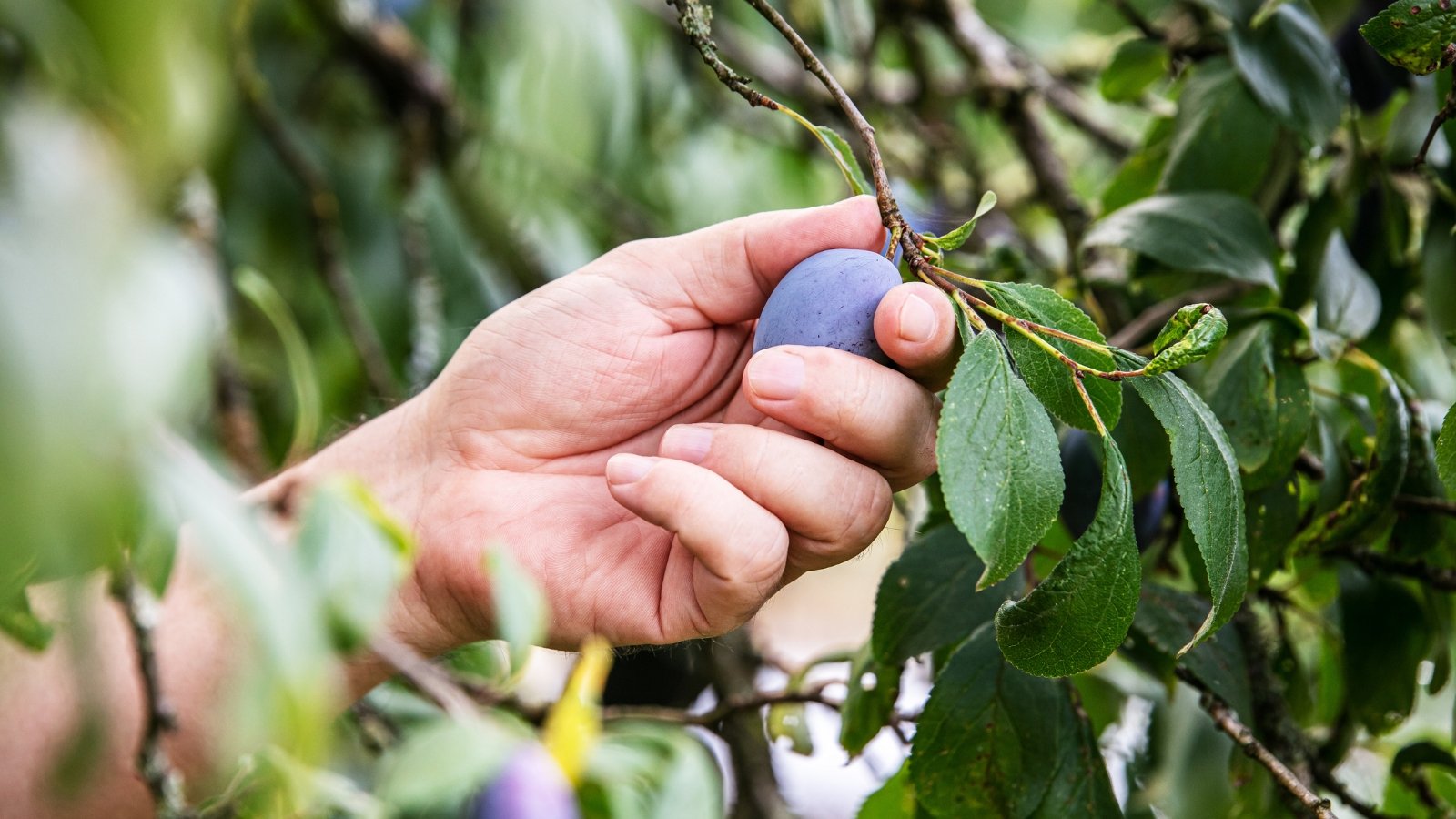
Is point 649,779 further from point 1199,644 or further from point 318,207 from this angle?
point 318,207

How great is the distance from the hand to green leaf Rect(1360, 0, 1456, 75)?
0.22 m

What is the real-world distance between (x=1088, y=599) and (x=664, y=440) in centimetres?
23

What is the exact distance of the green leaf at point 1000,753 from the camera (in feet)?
1.80

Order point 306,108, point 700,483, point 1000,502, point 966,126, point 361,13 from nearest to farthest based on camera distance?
A: point 1000,502
point 700,483
point 361,13
point 306,108
point 966,126

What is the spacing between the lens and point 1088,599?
43 centimetres

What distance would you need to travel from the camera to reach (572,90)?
1384 mm

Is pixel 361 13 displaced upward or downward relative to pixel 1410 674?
upward

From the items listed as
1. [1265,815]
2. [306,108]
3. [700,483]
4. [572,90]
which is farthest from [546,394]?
[306,108]

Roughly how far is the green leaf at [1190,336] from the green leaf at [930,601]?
21cm

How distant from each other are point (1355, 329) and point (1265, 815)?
31 centimetres

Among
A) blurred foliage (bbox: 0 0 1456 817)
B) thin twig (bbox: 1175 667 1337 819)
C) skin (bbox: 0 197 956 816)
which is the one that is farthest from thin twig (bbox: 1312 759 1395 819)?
skin (bbox: 0 197 956 816)

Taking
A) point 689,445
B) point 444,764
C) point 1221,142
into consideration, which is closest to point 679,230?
point 1221,142

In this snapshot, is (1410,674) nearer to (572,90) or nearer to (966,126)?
(572,90)

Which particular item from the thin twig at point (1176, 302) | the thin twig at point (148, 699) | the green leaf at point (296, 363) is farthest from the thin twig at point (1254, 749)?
the green leaf at point (296, 363)
